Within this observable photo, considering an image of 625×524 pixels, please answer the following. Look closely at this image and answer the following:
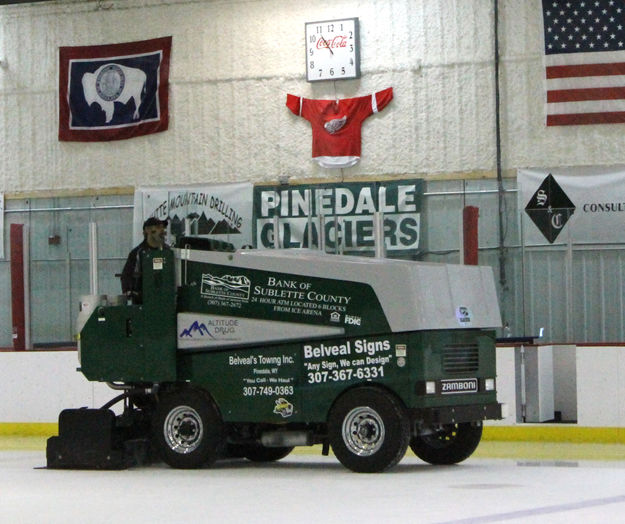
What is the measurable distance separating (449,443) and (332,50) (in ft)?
40.0

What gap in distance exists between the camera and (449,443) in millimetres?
12320

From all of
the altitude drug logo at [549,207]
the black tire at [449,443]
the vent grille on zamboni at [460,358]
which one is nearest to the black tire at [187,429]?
the black tire at [449,443]

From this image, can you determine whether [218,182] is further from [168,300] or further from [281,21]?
[168,300]

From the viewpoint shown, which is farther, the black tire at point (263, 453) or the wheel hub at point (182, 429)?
the black tire at point (263, 453)

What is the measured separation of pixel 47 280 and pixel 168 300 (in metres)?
13.0

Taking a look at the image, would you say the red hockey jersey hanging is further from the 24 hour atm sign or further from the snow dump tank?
the snow dump tank

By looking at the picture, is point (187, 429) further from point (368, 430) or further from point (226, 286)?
point (368, 430)

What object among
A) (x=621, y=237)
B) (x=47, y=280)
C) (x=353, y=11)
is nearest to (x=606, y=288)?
(x=621, y=237)

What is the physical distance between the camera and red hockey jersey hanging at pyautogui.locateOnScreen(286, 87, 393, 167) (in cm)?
2297

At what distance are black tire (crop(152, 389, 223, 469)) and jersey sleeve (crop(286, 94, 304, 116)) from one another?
11798mm

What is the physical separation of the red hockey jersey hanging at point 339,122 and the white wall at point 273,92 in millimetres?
164

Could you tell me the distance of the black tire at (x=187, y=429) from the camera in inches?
472

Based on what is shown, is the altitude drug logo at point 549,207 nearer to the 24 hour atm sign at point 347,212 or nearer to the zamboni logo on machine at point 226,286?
the 24 hour atm sign at point 347,212

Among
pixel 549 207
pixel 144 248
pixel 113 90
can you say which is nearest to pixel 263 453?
pixel 144 248
